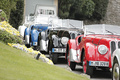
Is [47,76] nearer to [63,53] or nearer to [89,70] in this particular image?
[89,70]

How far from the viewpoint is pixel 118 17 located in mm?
65500

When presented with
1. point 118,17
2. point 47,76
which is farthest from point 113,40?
point 118,17

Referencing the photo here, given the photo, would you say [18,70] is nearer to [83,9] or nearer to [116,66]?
[116,66]

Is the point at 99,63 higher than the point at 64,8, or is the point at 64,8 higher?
the point at 99,63

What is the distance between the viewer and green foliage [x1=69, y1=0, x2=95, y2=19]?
Answer: 178 ft

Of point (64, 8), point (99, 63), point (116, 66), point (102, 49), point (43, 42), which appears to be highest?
point (116, 66)

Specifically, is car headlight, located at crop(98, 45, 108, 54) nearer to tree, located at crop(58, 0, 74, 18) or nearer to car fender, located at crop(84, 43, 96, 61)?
car fender, located at crop(84, 43, 96, 61)

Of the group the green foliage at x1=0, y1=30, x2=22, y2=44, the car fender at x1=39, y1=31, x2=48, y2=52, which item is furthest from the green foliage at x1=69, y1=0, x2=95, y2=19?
the green foliage at x1=0, y1=30, x2=22, y2=44

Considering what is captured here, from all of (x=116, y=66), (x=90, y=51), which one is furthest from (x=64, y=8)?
(x=116, y=66)

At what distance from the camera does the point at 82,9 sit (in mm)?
57500

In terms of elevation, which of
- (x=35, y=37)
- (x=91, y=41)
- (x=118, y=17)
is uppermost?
(x=91, y=41)

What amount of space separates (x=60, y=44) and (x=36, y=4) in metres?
39.8

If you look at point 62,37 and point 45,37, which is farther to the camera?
point 45,37

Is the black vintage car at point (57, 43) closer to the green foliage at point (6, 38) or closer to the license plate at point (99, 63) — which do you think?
the green foliage at point (6, 38)
